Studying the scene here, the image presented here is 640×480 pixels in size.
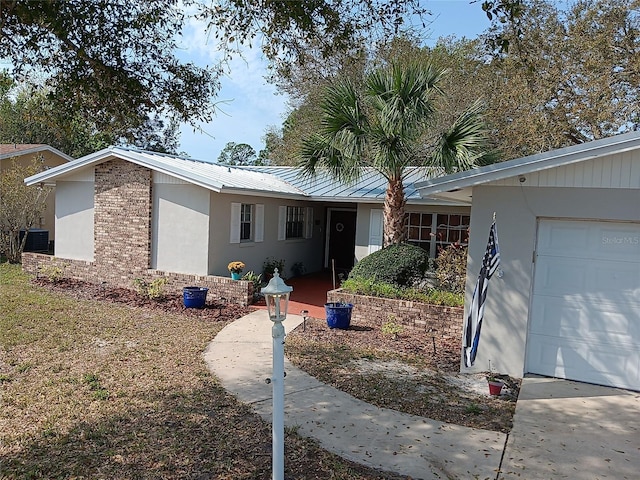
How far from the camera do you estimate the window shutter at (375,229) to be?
14734mm

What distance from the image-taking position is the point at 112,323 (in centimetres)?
959

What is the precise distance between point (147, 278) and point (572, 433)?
1047 cm

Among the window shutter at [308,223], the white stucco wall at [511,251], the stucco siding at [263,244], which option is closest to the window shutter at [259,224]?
the stucco siding at [263,244]

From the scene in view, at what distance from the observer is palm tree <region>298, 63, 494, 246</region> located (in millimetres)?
10672

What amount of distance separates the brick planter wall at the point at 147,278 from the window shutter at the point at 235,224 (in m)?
1.50

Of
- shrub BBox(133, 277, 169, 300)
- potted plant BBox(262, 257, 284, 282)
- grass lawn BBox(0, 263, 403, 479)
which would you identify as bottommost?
grass lawn BBox(0, 263, 403, 479)

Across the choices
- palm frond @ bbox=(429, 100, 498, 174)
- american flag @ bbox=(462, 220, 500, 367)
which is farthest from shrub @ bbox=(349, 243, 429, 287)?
american flag @ bbox=(462, 220, 500, 367)

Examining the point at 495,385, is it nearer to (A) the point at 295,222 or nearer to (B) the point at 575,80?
(A) the point at 295,222

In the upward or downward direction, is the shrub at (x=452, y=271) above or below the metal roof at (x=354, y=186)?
below

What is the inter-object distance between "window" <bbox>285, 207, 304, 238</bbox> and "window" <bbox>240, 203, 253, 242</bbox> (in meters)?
1.95

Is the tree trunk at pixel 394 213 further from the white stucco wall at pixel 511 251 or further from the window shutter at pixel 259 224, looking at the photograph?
the white stucco wall at pixel 511 251

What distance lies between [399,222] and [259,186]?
3999 millimetres

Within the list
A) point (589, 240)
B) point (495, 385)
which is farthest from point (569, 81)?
point (495, 385)

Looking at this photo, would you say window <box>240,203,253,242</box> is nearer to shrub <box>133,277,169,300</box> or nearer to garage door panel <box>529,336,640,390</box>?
shrub <box>133,277,169,300</box>
